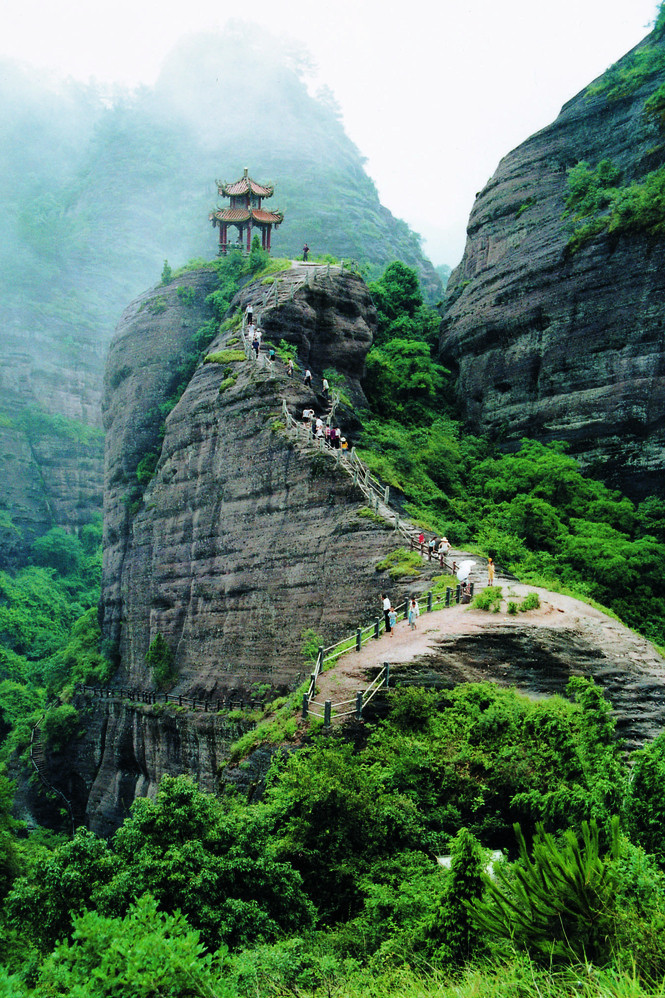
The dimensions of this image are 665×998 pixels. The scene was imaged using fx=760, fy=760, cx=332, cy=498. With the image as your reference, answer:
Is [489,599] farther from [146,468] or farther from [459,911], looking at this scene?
[146,468]

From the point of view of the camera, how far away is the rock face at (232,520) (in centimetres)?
2344

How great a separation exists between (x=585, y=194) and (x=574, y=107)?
6.34 m

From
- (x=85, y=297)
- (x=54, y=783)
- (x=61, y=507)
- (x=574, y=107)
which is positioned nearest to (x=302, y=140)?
(x=85, y=297)

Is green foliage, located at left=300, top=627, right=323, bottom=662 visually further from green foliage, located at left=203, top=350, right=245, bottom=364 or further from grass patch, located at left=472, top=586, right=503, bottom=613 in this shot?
green foliage, located at left=203, top=350, right=245, bottom=364

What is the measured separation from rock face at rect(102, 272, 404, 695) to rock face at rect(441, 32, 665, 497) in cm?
708

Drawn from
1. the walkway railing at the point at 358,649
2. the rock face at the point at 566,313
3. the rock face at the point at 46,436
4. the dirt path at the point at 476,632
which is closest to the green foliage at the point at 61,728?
the walkway railing at the point at 358,649

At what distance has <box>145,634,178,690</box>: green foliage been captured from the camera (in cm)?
2986

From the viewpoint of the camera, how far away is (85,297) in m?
90.9

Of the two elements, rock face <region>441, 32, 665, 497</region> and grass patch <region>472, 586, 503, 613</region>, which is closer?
grass patch <region>472, 586, 503, 613</region>

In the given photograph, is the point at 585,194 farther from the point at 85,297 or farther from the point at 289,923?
the point at 85,297

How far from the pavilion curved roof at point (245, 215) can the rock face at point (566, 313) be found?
11.7 metres

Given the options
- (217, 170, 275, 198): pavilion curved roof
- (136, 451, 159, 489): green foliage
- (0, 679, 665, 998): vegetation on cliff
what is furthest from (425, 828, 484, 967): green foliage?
(217, 170, 275, 198): pavilion curved roof

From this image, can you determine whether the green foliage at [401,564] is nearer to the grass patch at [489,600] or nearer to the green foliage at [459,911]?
the grass patch at [489,600]

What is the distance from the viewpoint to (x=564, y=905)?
320 inches
